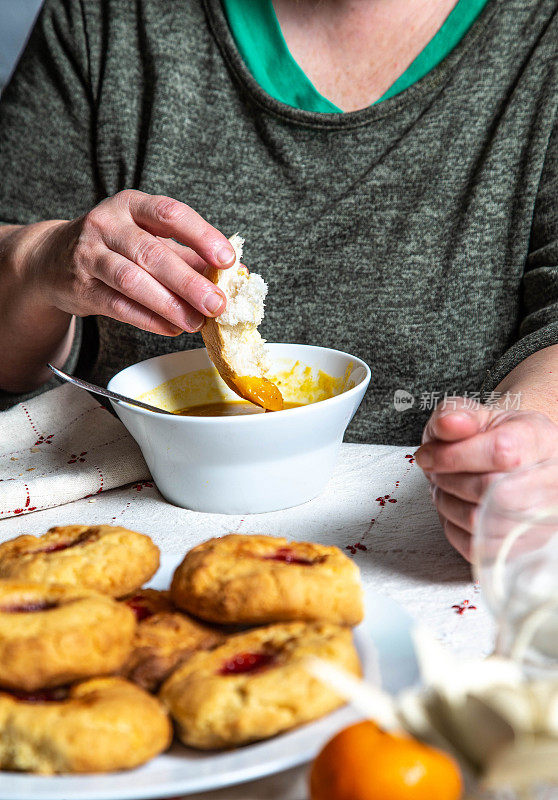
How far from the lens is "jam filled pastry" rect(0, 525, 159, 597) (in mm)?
660

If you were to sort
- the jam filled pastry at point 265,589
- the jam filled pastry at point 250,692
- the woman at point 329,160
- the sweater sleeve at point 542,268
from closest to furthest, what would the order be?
1. the jam filled pastry at point 250,692
2. the jam filled pastry at point 265,589
3. the sweater sleeve at point 542,268
4. the woman at point 329,160

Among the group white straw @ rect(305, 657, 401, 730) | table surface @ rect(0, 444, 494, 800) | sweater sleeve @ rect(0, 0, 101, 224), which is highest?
sweater sleeve @ rect(0, 0, 101, 224)

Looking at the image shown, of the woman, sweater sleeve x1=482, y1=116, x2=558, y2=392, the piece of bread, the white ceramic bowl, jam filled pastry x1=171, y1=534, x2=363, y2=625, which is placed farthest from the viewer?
the woman

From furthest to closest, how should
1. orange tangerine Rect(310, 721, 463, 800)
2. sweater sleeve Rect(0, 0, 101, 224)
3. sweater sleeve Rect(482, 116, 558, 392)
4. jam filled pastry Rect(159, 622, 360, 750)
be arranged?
sweater sleeve Rect(0, 0, 101, 224) < sweater sleeve Rect(482, 116, 558, 392) < jam filled pastry Rect(159, 622, 360, 750) < orange tangerine Rect(310, 721, 463, 800)

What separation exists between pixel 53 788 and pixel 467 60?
135cm

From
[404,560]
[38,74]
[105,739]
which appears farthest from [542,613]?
[38,74]

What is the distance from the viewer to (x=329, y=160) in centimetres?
143

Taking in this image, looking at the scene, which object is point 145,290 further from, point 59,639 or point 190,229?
point 59,639

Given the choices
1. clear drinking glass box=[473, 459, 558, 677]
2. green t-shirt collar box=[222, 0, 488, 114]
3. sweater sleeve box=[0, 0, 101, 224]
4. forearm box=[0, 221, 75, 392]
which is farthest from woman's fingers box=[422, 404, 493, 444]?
sweater sleeve box=[0, 0, 101, 224]

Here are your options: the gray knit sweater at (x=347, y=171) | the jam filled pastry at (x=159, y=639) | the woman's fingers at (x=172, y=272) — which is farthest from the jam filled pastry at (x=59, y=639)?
the gray knit sweater at (x=347, y=171)

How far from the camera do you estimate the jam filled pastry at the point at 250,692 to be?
1.65ft

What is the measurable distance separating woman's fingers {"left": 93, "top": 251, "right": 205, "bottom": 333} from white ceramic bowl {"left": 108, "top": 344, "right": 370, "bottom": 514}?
143mm

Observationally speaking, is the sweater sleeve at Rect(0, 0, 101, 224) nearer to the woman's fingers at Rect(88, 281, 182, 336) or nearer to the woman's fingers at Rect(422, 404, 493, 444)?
the woman's fingers at Rect(88, 281, 182, 336)

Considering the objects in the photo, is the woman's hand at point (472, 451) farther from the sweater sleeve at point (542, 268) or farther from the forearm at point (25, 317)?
the forearm at point (25, 317)
